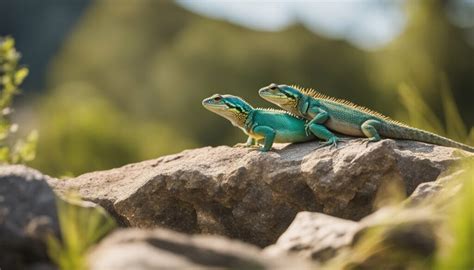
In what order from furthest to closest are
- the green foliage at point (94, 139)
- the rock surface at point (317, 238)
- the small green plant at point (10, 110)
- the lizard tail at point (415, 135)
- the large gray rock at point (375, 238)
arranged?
the green foliage at point (94, 139), the small green plant at point (10, 110), the lizard tail at point (415, 135), the rock surface at point (317, 238), the large gray rock at point (375, 238)

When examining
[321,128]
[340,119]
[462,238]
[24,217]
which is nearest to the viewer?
[462,238]

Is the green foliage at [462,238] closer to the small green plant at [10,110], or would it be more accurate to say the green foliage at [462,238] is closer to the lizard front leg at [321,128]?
the lizard front leg at [321,128]

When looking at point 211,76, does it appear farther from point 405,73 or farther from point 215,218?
point 215,218

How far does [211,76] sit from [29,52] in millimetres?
23570

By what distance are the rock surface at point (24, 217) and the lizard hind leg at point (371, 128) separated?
3668mm

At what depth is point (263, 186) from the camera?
9.08 m

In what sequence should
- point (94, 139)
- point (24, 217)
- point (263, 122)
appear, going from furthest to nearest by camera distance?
point (94, 139)
point (263, 122)
point (24, 217)

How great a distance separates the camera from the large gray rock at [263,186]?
8.66 meters

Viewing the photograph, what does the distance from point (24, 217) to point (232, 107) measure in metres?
3.96

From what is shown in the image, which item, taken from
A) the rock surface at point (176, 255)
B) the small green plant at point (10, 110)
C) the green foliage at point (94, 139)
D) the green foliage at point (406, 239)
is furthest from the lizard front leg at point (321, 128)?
the green foliage at point (94, 139)

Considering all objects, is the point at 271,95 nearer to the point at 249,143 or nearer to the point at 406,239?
the point at 249,143

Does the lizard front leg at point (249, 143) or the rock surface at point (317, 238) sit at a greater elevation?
the rock surface at point (317, 238)

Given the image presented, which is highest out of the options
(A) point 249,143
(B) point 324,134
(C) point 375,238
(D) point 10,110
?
(C) point 375,238

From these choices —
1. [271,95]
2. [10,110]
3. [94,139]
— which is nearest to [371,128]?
[271,95]
